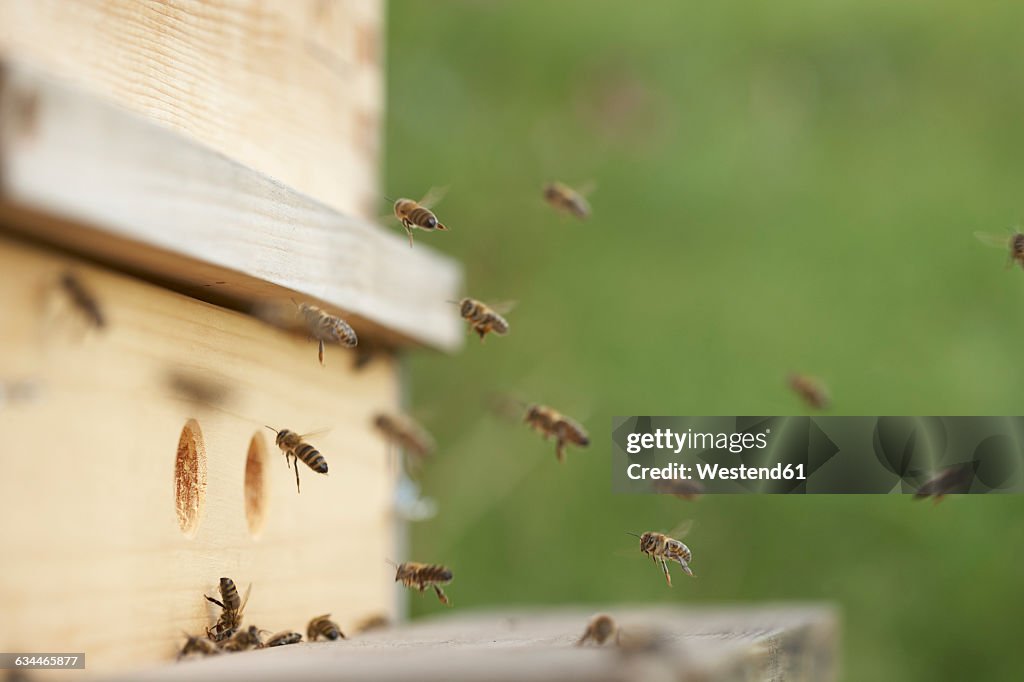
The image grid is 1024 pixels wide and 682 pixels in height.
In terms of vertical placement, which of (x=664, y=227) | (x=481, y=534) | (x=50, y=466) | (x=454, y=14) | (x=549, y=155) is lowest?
(x=50, y=466)

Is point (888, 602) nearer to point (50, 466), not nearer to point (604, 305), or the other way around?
point (604, 305)

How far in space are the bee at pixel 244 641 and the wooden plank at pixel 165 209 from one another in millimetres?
591

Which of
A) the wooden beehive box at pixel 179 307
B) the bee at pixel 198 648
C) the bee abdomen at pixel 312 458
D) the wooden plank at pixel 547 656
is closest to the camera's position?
the wooden plank at pixel 547 656

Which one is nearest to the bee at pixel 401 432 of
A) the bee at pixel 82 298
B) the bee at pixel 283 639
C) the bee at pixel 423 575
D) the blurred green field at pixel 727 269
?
the bee at pixel 423 575

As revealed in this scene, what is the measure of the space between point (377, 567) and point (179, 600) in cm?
107

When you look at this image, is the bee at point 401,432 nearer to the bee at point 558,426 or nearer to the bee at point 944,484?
the bee at point 558,426

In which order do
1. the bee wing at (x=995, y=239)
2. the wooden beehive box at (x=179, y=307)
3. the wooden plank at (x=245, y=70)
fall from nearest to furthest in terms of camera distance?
the wooden beehive box at (x=179, y=307) < the wooden plank at (x=245, y=70) < the bee wing at (x=995, y=239)

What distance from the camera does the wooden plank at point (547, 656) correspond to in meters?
1.43

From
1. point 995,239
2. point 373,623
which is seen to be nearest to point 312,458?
point 373,623

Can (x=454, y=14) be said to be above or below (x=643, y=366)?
above

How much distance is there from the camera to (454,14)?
19.5ft

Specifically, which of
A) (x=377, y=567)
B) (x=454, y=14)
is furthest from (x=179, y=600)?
A: (x=454, y=14)

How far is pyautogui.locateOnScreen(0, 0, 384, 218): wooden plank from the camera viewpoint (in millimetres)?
1872

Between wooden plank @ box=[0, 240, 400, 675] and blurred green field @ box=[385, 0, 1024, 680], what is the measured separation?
256 cm
